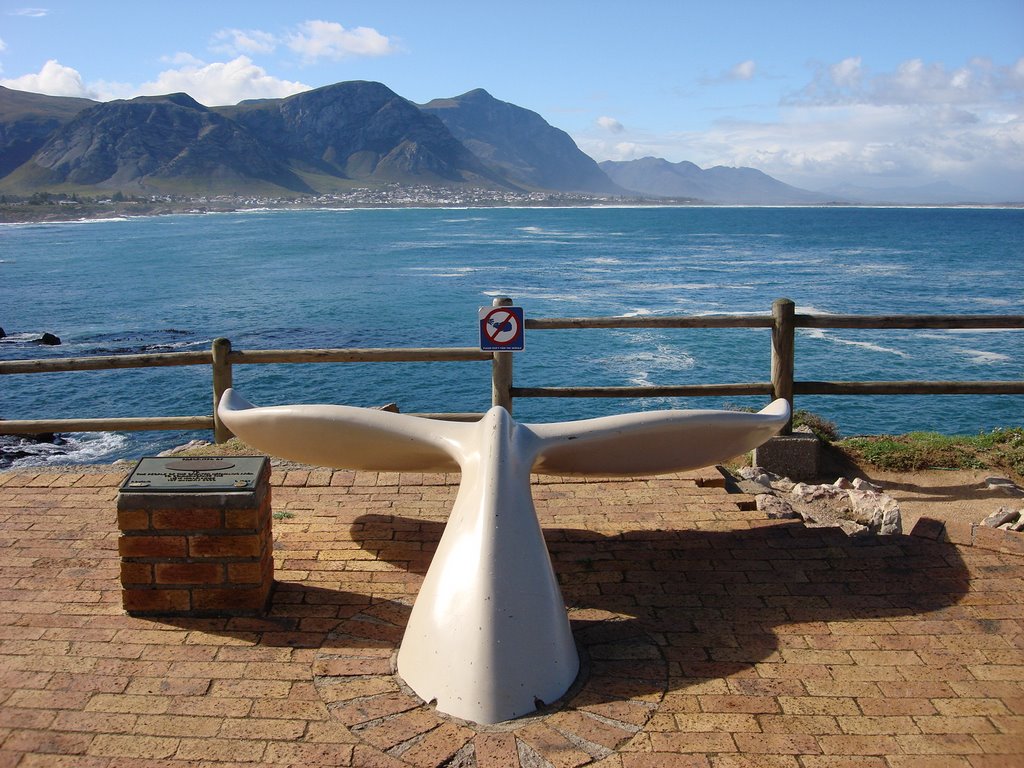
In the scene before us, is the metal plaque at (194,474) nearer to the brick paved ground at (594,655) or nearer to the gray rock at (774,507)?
the brick paved ground at (594,655)

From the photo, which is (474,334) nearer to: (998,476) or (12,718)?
(998,476)

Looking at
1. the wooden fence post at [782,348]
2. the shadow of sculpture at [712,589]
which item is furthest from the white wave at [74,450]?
the wooden fence post at [782,348]

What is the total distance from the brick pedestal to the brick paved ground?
0.14 metres

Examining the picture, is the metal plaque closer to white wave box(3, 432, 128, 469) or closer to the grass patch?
the grass patch

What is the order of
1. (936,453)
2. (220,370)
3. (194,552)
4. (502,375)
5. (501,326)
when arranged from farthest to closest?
(936,453) < (220,370) < (502,375) < (501,326) < (194,552)

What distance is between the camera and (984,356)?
30.1m

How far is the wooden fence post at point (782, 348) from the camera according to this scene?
820cm

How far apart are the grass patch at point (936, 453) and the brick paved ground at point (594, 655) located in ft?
10.4

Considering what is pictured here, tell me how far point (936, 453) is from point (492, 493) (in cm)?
615

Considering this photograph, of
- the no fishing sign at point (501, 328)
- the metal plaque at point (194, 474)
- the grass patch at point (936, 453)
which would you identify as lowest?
the grass patch at point (936, 453)

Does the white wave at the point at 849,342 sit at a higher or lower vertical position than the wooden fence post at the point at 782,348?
lower

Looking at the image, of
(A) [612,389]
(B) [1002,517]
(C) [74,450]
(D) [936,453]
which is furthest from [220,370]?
(C) [74,450]

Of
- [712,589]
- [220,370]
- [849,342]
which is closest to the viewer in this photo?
[712,589]

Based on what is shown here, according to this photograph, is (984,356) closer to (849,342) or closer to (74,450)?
(849,342)
